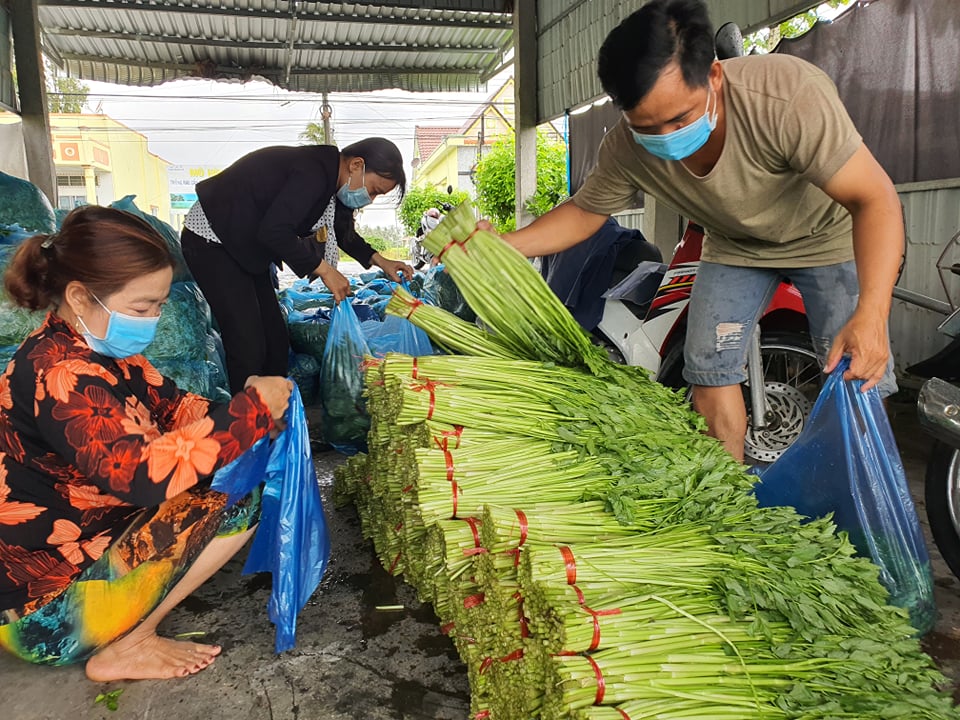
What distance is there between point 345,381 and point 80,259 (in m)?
2.28

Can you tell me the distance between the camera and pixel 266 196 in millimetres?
3143

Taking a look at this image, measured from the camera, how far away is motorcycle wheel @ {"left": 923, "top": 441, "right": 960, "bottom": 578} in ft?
7.22

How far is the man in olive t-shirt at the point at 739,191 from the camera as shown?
5.81 feet

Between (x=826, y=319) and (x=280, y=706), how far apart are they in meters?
2.08

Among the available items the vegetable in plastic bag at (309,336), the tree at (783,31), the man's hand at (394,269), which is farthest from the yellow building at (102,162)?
the man's hand at (394,269)

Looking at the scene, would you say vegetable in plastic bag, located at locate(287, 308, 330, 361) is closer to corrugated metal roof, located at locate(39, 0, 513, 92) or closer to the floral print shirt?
the floral print shirt

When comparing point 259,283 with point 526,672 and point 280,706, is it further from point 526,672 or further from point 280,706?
point 526,672

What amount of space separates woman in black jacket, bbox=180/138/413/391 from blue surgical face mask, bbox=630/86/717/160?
5.01ft

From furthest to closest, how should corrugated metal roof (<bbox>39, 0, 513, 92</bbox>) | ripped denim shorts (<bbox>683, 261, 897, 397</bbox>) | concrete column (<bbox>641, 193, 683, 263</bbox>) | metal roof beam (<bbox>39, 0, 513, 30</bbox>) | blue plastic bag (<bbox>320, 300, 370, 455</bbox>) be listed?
corrugated metal roof (<bbox>39, 0, 513, 92</bbox>) → metal roof beam (<bbox>39, 0, 513, 30</bbox>) → concrete column (<bbox>641, 193, 683, 263</bbox>) → blue plastic bag (<bbox>320, 300, 370, 455</bbox>) → ripped denim shorts (<bbox>683, 261, 897, 397</bbox>)

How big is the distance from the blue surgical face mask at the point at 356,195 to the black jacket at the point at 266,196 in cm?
10

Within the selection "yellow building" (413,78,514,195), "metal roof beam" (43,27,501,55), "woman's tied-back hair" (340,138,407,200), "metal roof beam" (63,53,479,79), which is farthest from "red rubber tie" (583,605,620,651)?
"yellow building" (413,78,514,195)

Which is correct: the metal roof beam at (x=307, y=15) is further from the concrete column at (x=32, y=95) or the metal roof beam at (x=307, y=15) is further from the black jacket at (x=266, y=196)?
the black jacket at (x=266, y=196)

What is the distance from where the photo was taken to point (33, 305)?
5.36ft

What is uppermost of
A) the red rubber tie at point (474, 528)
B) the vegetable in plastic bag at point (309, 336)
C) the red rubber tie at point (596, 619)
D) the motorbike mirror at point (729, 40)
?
the motorbike mirror at point (729, 40)
